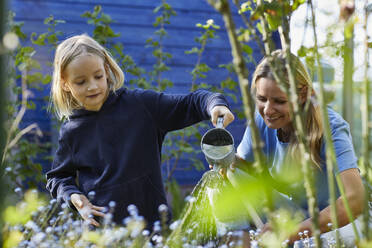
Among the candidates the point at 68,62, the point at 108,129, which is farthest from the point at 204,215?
the point at 68,62

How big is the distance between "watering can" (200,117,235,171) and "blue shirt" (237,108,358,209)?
0.21 meters

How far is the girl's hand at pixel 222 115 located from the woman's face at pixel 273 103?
19 cm

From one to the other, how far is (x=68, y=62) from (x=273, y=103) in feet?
3.17

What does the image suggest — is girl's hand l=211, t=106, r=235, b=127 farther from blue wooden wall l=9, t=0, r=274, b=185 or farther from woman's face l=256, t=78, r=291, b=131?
blue wooden wall l=9, t=0, r=274, b=185

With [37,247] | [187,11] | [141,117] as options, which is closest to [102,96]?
[141,117]

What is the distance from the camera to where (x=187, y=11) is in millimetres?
4453

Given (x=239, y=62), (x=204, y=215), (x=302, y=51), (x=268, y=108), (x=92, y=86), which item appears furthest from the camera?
(x=92, y=86)

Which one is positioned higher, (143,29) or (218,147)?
(143,29)

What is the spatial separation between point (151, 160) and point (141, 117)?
21cm

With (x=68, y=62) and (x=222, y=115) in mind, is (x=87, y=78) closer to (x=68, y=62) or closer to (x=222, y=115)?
(x=68, y=62)

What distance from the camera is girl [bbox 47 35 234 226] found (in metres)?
2.18

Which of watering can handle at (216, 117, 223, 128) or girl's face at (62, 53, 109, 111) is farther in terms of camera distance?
girl's face at (62, 53, 109, 111)

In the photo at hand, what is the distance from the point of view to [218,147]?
1860 millimetres

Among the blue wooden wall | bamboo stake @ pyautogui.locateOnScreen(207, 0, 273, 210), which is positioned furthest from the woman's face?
the blue wooden wall
